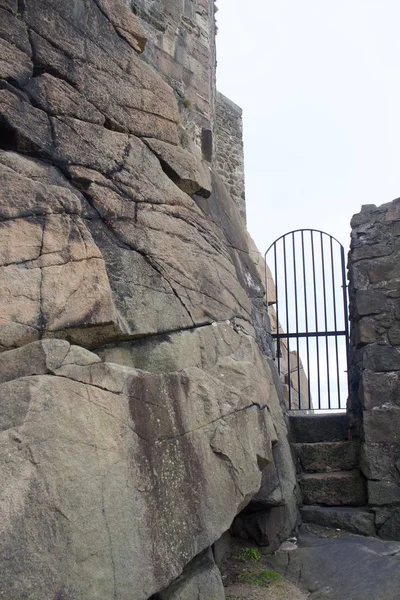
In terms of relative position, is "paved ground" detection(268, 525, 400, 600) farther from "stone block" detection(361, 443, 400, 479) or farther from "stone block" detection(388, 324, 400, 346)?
"stone block" detection(388, 324, 400, 346)

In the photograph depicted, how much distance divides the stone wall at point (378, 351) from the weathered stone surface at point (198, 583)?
2.42 meters

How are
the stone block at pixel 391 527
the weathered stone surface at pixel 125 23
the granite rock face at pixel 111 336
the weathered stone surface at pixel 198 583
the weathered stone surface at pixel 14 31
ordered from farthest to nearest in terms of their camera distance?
1. the stone block at pixel 391 527
2. the weathered stone surface at pixel 125 23
3. the weathered stone surface at pixel 14 31
4. the weathered stone surface at pixel 198 583
5. the granite rock face at pixel 111 336

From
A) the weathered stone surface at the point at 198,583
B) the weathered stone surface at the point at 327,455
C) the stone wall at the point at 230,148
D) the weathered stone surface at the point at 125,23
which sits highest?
the stone wall at the point at 230,148

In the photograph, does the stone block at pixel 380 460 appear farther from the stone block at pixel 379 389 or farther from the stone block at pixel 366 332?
the stone block at pixel 366 332

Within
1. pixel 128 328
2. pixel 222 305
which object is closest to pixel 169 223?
pixel 222 305

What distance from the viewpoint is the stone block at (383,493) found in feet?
20.5

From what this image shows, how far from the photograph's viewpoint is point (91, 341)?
442 centimetres

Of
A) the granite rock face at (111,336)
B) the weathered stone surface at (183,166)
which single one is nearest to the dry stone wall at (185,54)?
the granite rock face at (111,336)

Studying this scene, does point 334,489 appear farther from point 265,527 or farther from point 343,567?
point 343,567

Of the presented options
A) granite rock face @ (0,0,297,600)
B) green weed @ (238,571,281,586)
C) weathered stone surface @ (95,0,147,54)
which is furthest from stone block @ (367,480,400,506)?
weathered stone surface @ (95,0,147,54)

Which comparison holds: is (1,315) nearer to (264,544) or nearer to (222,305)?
(222,305)

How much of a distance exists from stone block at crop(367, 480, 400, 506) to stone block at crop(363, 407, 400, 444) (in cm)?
38

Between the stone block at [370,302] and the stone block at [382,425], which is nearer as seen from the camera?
the stone block at [382,425]

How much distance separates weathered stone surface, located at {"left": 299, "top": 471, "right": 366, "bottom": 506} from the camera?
652cm
